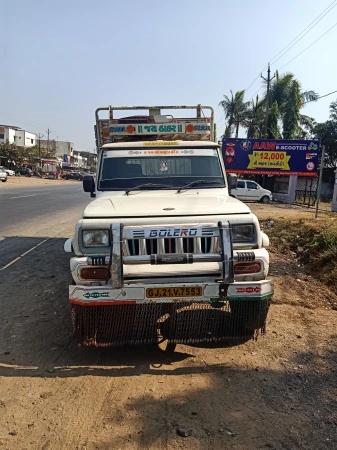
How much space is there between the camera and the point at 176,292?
368 cm

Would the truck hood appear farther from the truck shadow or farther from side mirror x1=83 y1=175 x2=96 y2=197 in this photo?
the truck shadow

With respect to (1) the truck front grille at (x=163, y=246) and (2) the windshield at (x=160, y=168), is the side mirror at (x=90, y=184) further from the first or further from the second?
(1) the truck front grille at (x=163, y=246)

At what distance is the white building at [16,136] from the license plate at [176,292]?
279 ft

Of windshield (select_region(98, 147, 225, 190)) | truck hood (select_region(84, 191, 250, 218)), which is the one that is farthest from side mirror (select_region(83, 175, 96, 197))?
truck hood (select_region(84, 191, 250, 218))

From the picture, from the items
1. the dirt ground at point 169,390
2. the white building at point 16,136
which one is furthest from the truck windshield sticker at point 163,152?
the white building at point 16,136

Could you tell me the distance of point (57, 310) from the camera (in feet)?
17.4

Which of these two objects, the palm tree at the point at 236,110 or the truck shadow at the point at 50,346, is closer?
the truck shadow at the point at 50,346

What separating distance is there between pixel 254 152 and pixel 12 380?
25.5 m

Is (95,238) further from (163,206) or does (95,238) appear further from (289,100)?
(289,100)

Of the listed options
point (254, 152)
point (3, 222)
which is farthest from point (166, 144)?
point (254, 152)

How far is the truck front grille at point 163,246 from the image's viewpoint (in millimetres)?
3783

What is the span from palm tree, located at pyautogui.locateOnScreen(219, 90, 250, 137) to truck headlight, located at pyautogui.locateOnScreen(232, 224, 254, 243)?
143ft

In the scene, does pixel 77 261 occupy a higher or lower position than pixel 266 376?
higher

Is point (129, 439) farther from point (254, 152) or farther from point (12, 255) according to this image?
point (254, 152)
